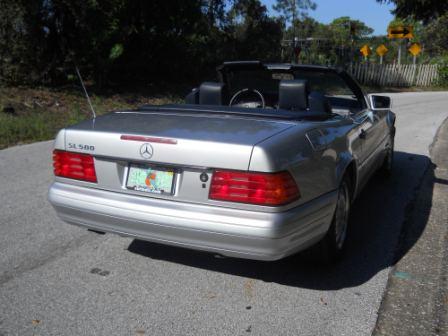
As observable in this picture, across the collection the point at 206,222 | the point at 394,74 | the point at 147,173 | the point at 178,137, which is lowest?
the point at 394,74

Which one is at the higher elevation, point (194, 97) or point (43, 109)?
point (194, 97)

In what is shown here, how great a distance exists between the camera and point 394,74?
28.0 metres

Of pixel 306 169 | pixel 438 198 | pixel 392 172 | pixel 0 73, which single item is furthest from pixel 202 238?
pixel 0 73

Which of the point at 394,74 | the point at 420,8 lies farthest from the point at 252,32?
the point at 394,74

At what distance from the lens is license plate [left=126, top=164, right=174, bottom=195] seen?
3172 millimetres

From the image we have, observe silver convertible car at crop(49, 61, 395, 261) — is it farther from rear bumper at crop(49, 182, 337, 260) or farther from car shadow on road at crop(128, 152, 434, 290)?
car shadow on road at crop(128, 152, 434, 290)

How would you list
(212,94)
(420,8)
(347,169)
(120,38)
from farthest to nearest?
1. (420,8)
2. (120,38)
3. (212,94)
4. (347,169)

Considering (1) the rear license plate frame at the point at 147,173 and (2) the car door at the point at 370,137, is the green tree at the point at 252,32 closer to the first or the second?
(2) the car door at the point at 370,137

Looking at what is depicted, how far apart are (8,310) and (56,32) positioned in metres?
11.3

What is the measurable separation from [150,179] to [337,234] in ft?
5.04

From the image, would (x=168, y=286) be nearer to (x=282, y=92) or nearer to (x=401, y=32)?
(x=282, y=92)

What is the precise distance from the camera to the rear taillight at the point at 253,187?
9.69ft

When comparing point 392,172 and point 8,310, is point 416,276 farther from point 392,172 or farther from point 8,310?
point 392,172

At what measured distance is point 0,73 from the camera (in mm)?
12164
